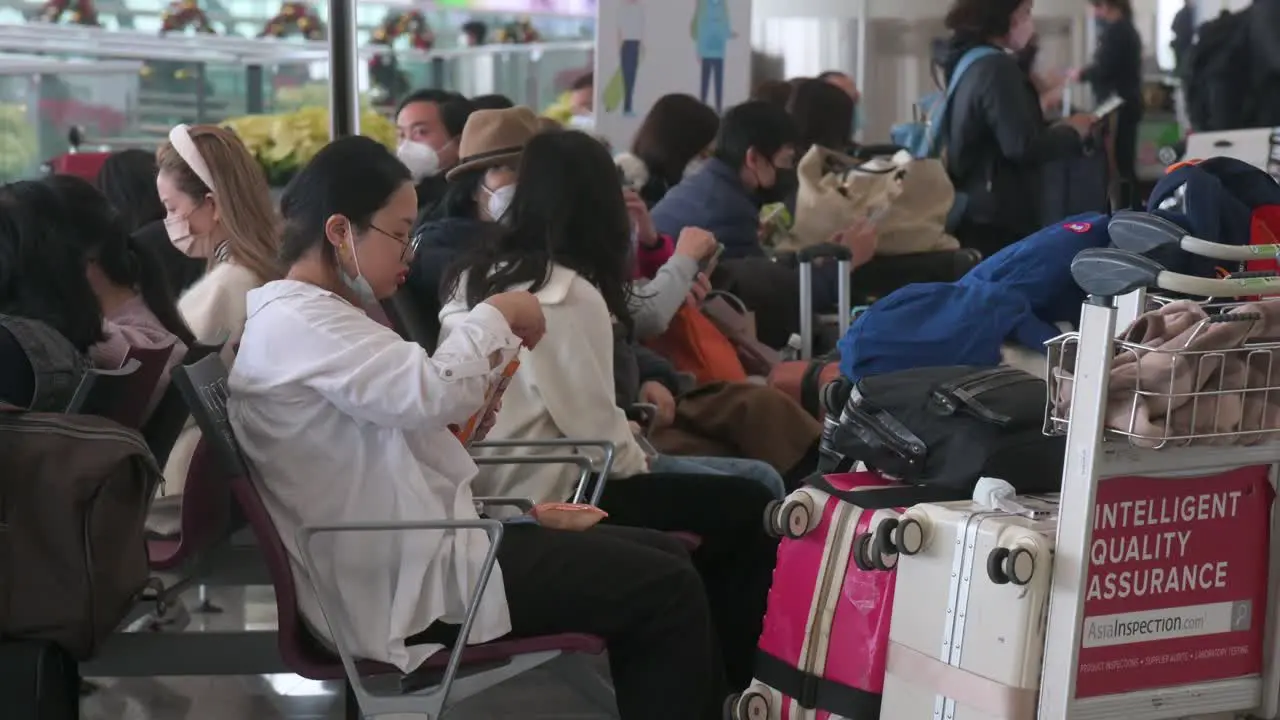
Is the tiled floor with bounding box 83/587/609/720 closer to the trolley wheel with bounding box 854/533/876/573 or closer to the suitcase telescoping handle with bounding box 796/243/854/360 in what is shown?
the trolley wheel with bounding box 854/533/876/573

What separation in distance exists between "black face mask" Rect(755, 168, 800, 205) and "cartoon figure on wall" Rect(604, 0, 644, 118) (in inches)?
33.6

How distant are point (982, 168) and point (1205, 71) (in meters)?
1.05

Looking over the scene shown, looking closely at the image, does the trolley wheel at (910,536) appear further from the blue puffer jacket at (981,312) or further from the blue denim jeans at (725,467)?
the blue denim jeans at (725,467)

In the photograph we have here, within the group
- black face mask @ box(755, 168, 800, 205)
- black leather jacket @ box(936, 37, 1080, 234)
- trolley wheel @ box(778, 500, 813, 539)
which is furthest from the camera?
black face mask @ box(755, 168, 800, 205)

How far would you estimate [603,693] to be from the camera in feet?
10.9

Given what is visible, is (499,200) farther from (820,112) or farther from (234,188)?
(820,112)

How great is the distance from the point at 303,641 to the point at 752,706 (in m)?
0.72

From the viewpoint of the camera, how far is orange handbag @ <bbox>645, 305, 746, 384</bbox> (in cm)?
420

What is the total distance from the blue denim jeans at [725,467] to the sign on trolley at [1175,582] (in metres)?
1.13

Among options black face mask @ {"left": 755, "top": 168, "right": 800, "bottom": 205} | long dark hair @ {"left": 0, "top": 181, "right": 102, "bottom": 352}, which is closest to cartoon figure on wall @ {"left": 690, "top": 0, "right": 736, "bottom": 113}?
black face mask @ {"left": 755, "top": 168, "right": 800, "bottom": 205}

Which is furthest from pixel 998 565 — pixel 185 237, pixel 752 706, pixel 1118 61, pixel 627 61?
pixel 1118 61

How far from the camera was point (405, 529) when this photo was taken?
2438 mm

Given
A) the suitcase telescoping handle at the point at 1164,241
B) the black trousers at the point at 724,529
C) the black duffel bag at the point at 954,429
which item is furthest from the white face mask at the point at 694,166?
the suitcase telescoping handle at the point at 1164,241

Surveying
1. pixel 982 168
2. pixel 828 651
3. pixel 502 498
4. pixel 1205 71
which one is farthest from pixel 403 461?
pixel 1205 71
